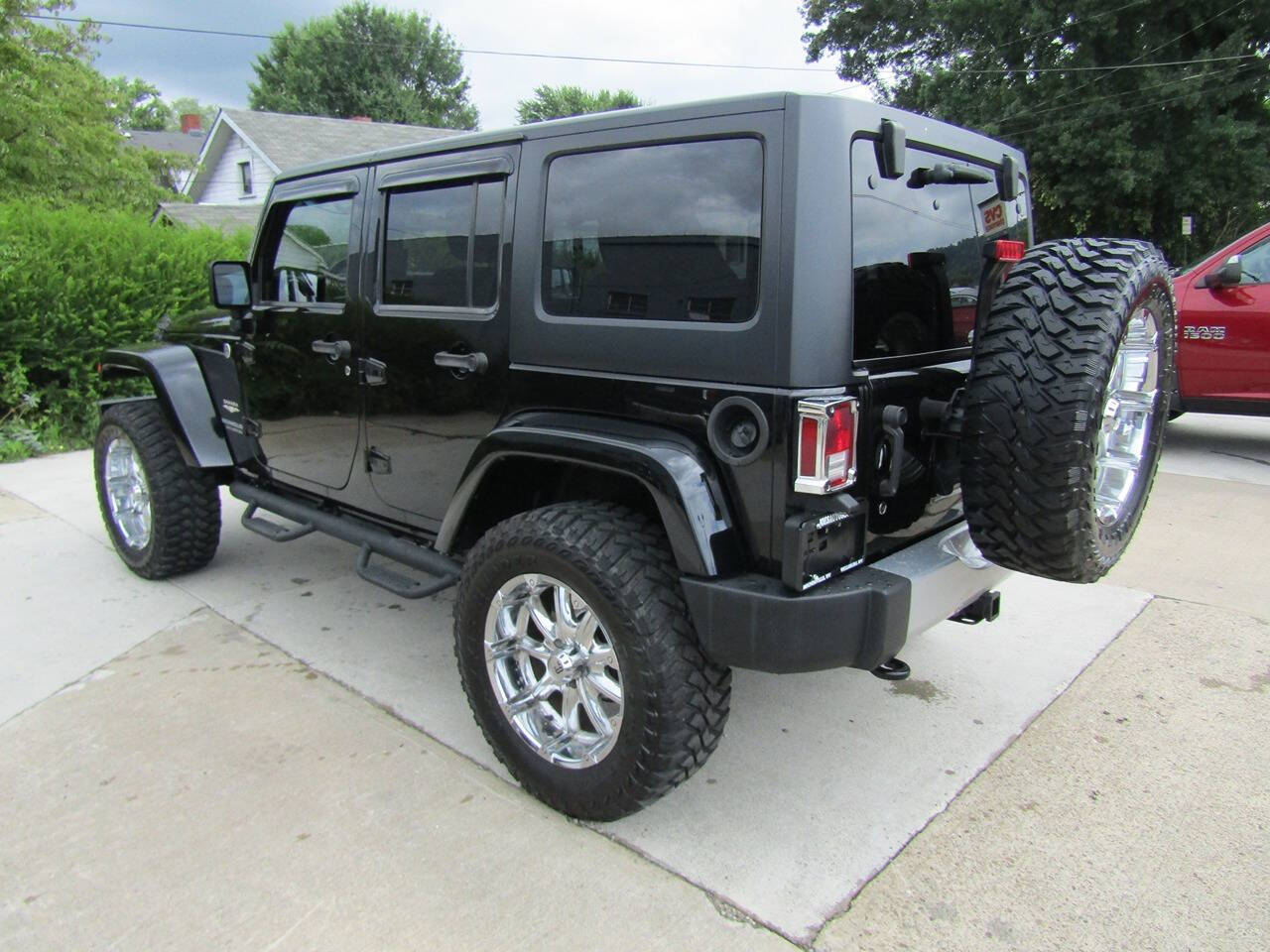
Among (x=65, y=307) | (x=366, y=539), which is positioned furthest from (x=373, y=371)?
(x=65, y=307)

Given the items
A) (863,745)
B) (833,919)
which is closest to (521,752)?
(833,919)

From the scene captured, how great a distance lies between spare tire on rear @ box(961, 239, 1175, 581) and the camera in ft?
6.64

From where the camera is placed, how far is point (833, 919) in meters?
2.13

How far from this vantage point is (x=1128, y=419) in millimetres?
2664

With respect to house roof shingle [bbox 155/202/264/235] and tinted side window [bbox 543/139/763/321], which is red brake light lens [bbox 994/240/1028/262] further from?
house roof shingle [bbox 155/202/264/235]

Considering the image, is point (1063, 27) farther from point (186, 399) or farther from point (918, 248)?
point (186, 399)

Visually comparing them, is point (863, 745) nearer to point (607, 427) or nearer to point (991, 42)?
point (607, 427)

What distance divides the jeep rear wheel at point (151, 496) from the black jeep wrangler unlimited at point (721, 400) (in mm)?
1535

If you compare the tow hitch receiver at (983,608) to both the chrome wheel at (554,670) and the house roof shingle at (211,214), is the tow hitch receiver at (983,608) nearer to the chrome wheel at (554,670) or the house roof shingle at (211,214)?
the chrome wheel at (554,670)

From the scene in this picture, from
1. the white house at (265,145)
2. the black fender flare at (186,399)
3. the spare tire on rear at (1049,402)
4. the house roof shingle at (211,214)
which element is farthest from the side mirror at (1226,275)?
the white house at (265,145)

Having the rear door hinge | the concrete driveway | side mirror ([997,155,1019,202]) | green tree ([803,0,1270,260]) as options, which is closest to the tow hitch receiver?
the concrete driveway

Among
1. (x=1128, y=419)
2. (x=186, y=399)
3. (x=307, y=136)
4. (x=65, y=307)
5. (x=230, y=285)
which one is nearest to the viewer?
(x=1128, y=419)

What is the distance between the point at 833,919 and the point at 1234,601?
2.98 metres

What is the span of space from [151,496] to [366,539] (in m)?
1.39
